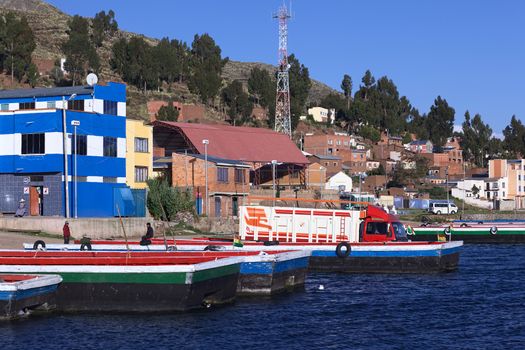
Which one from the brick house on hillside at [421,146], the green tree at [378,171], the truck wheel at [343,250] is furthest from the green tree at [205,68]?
the truck wheel at [343,250]

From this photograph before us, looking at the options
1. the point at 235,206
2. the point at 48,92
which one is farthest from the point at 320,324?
the point at 235,206

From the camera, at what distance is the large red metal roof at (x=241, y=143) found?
87.4 metres

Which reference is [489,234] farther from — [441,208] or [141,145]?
[441,208]

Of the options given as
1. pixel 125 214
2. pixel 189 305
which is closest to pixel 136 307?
pixel 189 305

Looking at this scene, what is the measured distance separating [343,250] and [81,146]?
25.8m

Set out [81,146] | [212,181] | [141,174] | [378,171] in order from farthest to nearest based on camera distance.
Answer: [378,171]
[212,181]
[141,174]
[81,146]

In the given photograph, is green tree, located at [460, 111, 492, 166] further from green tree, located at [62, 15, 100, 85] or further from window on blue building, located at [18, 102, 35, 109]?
window on blue building, located at [18, 102, 35, 109]

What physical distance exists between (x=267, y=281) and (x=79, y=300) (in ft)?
26.1

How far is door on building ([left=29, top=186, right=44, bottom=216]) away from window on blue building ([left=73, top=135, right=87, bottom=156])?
12.2 ft

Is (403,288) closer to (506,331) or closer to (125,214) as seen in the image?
(506,331)

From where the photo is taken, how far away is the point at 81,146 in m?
62.6

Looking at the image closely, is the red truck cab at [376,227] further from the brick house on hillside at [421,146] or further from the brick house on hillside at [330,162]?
the brick house on hillside at [421,146]

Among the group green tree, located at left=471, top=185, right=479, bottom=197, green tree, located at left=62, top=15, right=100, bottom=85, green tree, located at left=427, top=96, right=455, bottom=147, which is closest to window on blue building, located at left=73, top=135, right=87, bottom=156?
green tree, located at left=62, top=15, right=100, bottom=85

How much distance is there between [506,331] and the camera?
96.7 feet
